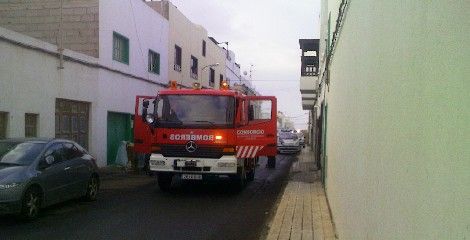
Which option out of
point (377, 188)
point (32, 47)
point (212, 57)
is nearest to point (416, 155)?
point (377, 188)

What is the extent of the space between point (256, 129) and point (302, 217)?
14.4 ft

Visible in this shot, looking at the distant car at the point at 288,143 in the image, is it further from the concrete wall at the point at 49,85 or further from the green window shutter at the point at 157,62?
the concrete wall at the point at 49,85

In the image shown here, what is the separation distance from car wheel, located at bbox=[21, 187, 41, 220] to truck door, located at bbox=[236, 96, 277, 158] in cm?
517

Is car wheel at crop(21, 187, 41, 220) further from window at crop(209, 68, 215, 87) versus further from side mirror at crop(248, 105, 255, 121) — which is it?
window at crop(209, 68, 215, 87)

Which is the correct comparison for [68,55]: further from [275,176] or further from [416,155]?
[416,155]

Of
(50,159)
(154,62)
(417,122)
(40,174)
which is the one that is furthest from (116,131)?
(417,122)

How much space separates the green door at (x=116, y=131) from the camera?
67.5 feet

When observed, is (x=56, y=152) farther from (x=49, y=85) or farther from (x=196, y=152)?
(x=49, y=85)

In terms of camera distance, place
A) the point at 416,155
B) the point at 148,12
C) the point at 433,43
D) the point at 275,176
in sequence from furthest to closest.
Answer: the point at 148,12 → the point at 275,176 → the point at 416,155 → the point at 433,43

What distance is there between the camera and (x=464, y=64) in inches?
61.6

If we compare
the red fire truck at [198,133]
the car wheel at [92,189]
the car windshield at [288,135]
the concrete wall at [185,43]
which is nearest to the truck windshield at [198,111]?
the red fire truck at [198,133]

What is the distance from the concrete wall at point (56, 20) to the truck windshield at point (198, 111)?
7912 millimetres

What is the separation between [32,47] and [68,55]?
A: 6.70 feet

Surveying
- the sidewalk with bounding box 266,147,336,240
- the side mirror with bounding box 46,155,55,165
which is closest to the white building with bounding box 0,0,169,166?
the side mirror with bounding box 46,155,55,165
